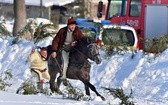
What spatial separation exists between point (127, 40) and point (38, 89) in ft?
25.7

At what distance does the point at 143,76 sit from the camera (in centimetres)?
1809

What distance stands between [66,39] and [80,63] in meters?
0.64

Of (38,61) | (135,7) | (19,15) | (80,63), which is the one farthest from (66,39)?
(19,15)

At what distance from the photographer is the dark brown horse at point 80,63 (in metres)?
14.4

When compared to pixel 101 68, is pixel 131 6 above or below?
above

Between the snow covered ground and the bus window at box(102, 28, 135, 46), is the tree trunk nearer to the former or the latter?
the snow covered ground

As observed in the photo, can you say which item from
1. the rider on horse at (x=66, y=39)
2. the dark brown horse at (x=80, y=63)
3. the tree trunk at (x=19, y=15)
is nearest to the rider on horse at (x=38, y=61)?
the dark brown horse at (x=80, y=63)

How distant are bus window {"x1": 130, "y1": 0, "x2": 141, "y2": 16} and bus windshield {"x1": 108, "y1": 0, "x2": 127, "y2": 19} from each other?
0.90 ft

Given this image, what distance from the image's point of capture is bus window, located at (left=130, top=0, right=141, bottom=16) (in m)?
25.2

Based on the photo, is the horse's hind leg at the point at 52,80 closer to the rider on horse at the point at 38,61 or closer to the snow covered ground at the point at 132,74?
the rider on horse at the point at 38,61

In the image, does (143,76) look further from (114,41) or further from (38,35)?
(38,35)

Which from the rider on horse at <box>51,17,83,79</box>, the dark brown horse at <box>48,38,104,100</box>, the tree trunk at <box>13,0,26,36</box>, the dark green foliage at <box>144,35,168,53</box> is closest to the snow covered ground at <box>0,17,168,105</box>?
the dark green foliage at <box>144,35,168,53</box>

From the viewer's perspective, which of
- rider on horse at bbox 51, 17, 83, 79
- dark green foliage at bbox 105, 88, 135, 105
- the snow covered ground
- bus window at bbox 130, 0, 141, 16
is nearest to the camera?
dark green foliage at bbox 105, 88, 135, 105

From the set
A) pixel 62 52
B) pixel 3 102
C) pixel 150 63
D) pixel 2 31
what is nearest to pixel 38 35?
pixel 2 31
